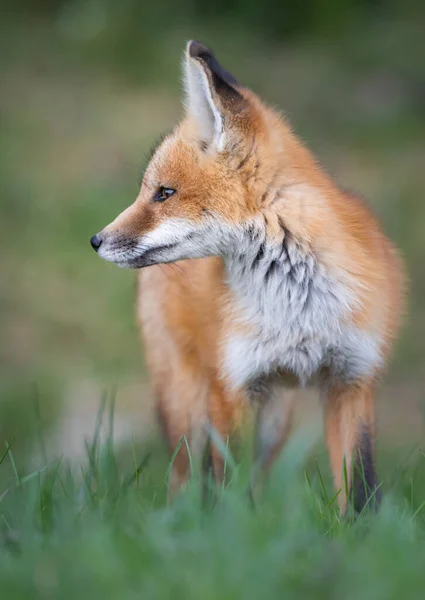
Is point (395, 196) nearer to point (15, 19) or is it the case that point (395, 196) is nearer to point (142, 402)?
point (142, 402)

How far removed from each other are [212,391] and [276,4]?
10874mm

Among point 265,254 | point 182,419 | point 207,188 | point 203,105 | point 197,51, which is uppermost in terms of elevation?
point 197,51

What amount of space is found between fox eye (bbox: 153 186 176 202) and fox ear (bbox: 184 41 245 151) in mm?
300

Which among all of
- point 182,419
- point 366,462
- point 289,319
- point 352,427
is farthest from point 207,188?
point 182,419

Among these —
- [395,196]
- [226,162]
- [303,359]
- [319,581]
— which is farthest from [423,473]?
→ [395,196]

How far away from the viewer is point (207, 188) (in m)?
4.59

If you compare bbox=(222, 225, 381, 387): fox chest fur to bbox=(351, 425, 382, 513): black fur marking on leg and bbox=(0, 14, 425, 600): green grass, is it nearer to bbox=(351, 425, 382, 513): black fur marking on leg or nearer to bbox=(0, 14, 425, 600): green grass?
bbox=(351, 425, 382, 513): black fur marking on leg

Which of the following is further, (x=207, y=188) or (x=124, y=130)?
(x=124, y=130)

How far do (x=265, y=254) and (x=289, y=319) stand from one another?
0.35 meters

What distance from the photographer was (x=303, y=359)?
15.5 feet

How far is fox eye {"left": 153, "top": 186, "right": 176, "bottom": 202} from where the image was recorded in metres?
4.65

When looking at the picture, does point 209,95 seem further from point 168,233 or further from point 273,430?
point 273,430

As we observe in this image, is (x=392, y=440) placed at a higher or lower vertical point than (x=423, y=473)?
lower

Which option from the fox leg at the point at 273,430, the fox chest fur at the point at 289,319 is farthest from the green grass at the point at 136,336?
the fox chest fur at the point at 289,319
